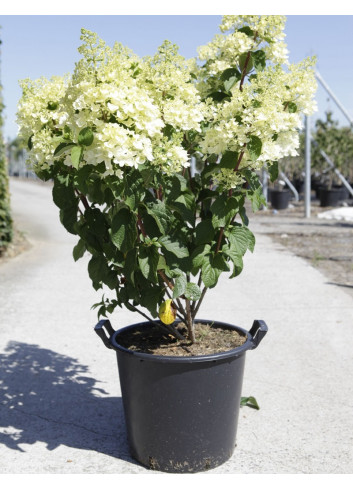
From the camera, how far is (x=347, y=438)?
3.20 metres

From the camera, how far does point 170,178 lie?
8.96 ft

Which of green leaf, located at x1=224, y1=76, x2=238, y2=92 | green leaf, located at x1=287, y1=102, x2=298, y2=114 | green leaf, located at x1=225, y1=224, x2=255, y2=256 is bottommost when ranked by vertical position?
green leaf, located at x1=225, y1=224, x2=255, y2=256

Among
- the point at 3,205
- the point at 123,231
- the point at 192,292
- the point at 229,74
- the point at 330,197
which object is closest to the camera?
the point at 123,231

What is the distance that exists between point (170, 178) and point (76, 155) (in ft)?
1.79

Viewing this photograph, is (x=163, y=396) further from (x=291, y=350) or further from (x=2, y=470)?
(x=291, y=350)

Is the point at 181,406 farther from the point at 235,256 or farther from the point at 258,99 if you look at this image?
the point at 258,99

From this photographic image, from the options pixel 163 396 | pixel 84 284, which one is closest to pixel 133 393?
pixel 163 396

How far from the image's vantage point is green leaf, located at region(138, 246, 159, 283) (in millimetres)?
2650

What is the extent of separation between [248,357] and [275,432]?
1207 mm

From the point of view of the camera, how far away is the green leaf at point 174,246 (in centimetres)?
274

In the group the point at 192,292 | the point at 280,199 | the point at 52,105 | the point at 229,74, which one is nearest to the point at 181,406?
the point at 192,292

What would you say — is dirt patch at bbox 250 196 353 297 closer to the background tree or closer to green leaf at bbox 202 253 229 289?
green leaf at bbox 202 253 229 289

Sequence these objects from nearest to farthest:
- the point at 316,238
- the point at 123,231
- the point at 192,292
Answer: the point at 123,231 → the point at 192,292 → the point at 316,238

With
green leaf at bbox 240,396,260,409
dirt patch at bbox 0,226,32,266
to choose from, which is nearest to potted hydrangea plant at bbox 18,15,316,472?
green leaf at bbox 240,396,260,409
